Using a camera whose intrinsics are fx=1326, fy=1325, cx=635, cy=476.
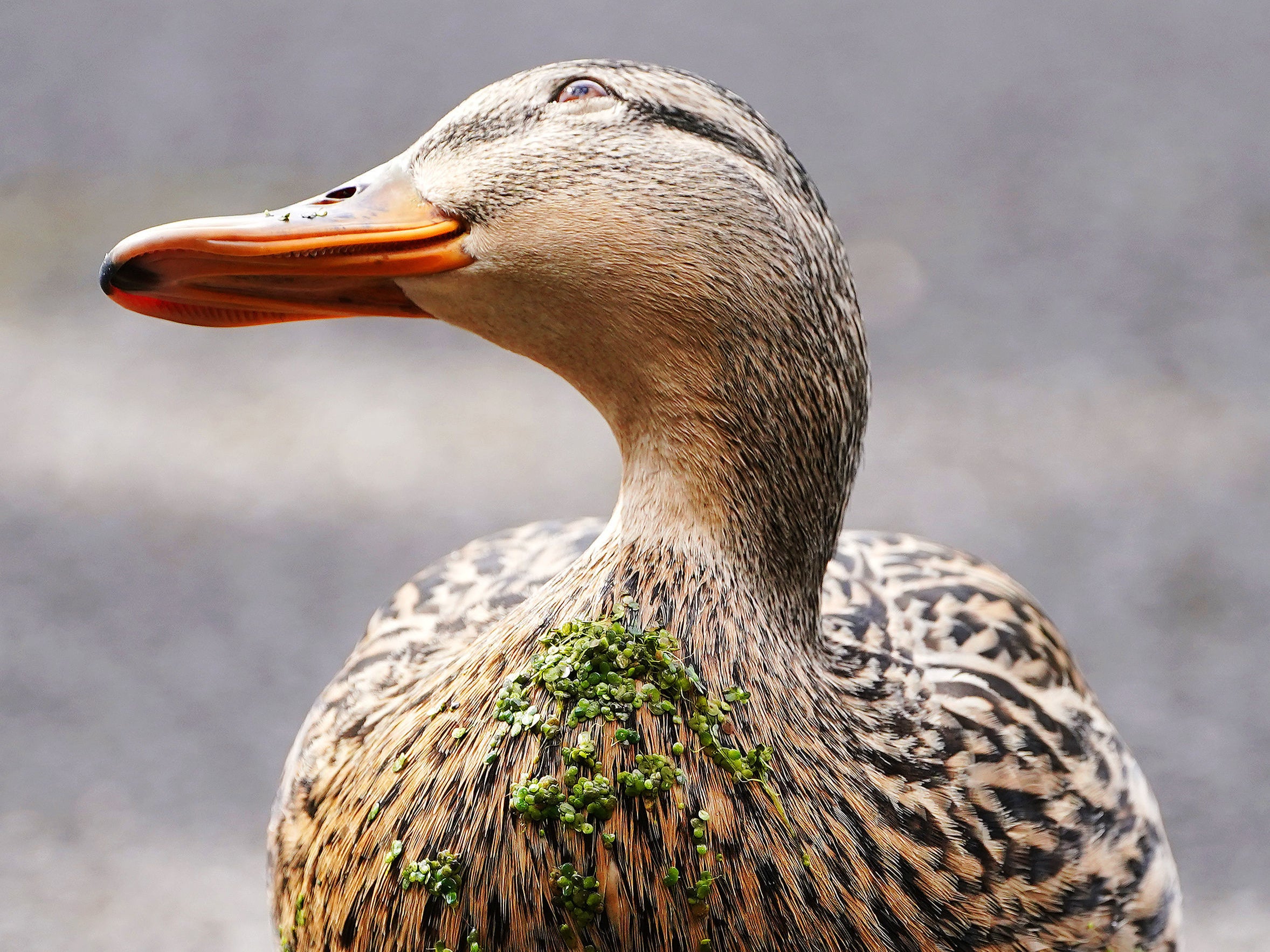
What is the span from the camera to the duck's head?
0.87 metres

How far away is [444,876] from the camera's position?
2.86ft

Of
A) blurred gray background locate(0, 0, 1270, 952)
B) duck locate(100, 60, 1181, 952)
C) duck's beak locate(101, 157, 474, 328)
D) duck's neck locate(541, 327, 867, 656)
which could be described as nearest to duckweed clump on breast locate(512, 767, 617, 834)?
duck locate(100, 60, 1181, 952)

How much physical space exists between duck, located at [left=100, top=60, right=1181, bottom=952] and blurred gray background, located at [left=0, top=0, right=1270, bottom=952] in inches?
37.8

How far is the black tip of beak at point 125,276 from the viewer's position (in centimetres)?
90

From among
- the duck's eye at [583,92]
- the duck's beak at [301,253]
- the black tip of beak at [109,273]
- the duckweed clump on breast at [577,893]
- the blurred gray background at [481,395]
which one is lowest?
the duckweed clump on breast at [577,893]

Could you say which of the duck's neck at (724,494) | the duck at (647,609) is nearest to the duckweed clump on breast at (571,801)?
the duck at (647,609)

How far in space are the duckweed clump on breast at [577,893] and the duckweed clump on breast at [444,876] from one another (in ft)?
0.22

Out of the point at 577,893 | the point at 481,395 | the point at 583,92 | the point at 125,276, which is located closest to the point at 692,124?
the point at 583,92

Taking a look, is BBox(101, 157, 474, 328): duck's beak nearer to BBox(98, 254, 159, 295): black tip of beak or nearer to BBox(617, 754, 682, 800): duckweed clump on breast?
BBox(98, 254, 159, 295): black tip of beak

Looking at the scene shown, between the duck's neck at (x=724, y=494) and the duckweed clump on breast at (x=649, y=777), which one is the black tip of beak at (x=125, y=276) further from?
the duckweed clump on breast at (x=649, y=777)

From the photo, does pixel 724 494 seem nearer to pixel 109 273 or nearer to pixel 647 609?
pixel 647 609

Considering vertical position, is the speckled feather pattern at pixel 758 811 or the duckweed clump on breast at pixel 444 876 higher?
the speckled feather pattern at pixel 758 811

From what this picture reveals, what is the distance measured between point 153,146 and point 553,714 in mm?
2325

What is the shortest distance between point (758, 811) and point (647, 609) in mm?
155
